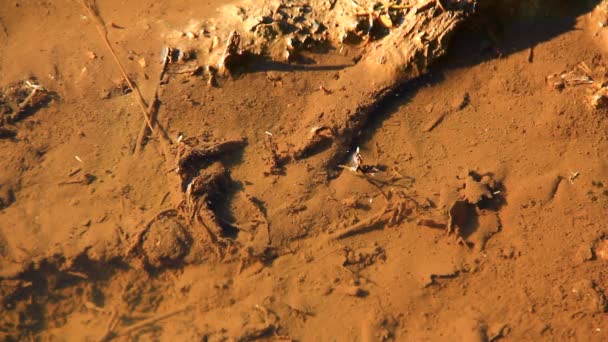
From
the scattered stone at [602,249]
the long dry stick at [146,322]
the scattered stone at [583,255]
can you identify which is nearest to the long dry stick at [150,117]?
the long dry stick at [146,322]

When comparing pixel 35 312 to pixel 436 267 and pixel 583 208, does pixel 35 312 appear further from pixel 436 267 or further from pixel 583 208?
pixel 583 208

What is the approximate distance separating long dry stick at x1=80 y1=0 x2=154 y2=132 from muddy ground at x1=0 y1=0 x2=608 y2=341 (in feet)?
0.19

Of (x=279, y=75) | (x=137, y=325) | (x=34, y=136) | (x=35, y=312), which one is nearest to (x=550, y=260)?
(x=279, y=75)

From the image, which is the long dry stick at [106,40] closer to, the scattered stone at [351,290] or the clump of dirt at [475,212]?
the scattered stone at [351,290]

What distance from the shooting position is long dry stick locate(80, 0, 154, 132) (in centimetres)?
366

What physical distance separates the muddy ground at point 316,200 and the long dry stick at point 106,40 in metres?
0.06

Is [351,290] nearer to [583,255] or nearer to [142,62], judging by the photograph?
[583,255]

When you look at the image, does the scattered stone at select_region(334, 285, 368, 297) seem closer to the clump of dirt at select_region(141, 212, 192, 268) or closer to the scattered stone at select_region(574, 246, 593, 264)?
the clump of dirt at select_region(141, 212, 192, 268)

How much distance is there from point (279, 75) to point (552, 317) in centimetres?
275

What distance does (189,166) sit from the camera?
350 cm

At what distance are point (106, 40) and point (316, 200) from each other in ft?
7.44

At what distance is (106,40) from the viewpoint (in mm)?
3924

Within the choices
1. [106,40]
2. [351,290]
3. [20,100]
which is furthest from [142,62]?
[351,290]

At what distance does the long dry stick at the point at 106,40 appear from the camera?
366 cm
